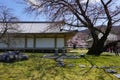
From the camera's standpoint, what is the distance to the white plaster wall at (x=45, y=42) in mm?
27234

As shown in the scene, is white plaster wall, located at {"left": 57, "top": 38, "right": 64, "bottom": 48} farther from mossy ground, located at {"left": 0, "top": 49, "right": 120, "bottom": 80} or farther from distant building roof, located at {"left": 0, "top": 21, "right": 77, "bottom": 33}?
mossy ground, located at {"left": 0, "top": 49, "right": 120, "bottom": 80}

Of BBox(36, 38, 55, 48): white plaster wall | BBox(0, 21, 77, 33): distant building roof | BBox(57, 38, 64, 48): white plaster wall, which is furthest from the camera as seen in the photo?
BBox(36, 38, 55, 48): white plaster wall

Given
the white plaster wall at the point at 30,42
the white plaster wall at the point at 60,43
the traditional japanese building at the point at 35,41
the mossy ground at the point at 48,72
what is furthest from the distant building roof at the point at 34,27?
the mossy ground at the point at 48,72

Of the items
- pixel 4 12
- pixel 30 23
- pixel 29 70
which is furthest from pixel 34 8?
pixel 30 23

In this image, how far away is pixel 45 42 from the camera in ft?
89.9

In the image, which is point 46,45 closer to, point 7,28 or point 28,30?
point 28,30

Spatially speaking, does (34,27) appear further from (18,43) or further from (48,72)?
(48,72)

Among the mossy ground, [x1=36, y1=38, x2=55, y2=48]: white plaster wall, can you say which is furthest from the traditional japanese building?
the mossy ground

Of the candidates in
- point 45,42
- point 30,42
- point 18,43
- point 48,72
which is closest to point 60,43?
point 45,42

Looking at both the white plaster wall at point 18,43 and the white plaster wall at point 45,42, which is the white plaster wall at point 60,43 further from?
the white plaster wall at point 18,43

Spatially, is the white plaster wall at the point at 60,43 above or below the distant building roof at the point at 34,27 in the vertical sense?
below

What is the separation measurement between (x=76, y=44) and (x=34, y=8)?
1661 inches

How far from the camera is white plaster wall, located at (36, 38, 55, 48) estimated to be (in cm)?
2723

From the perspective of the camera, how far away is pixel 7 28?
80.4 feet
